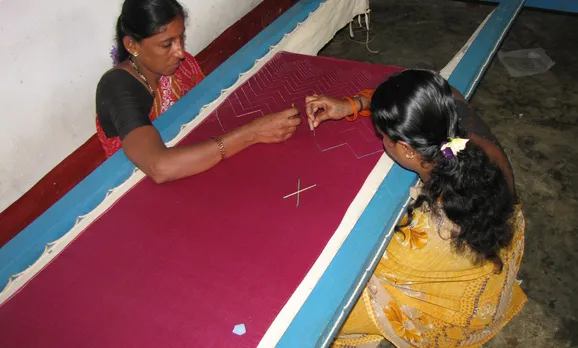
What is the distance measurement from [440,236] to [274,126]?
0.77m

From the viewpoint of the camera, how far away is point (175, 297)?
1329 mm

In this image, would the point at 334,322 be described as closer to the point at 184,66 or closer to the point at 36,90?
the point at 184,66

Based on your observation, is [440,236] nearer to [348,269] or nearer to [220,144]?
[348,269]

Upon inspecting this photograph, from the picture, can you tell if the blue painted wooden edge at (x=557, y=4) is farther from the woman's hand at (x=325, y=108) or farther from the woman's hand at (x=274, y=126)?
the woman's hand at (x=274, y=126)

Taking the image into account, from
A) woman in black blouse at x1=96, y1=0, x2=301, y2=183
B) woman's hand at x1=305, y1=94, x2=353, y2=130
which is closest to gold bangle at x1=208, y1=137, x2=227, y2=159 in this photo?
woman in black blouse at x1=96, y1=0, x2=301, y2=183

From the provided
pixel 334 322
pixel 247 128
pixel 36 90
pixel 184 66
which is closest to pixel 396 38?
pixel 184 66

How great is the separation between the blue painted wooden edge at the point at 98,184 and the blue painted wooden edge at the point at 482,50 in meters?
1.03

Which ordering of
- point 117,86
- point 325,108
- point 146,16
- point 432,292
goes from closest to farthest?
point 432,292 < point 146,16 < point 117,86 < point 325,108

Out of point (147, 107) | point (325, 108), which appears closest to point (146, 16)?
point (147, 107)

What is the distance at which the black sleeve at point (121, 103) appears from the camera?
1682 mm

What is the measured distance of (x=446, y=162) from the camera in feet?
4.31

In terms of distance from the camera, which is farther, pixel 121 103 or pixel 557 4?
pixel 557 4

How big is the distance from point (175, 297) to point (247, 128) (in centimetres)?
73

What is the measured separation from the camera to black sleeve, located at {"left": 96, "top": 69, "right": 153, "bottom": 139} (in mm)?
1682
